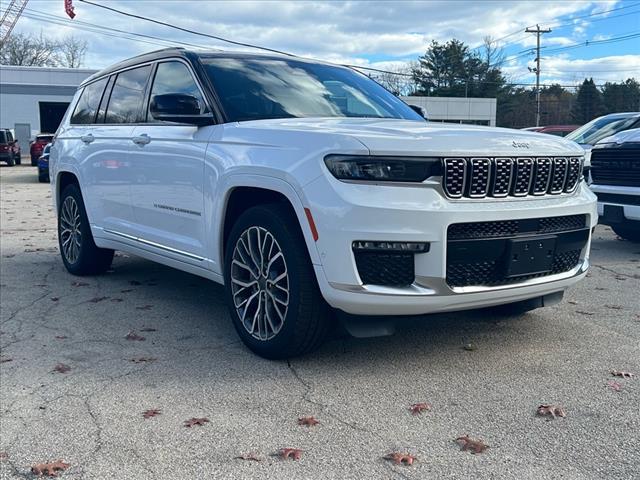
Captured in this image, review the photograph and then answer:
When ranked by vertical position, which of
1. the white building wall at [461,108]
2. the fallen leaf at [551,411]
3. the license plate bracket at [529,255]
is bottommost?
the fallen leaf at [551,411]

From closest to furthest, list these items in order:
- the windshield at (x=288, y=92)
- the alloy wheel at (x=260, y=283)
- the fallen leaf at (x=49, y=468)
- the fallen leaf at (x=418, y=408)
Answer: the fallen leaf at (x=49, y=468), the fallen leaf at (x=418, y=408), the alloy wheel at (x=260, y=283), the windshield at (x=288, y=92)

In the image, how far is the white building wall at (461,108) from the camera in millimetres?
49125

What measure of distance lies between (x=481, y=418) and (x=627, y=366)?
4.13ft

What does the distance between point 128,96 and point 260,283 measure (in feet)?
8.96

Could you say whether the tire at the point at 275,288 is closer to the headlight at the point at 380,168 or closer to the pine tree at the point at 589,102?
the headlight at the point at 380,168

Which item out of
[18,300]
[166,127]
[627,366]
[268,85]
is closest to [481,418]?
[627,366]

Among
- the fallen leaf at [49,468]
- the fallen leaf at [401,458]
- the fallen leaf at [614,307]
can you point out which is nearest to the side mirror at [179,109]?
the fallen leaf at [49,468]

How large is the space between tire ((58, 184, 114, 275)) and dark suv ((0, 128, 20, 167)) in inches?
1100

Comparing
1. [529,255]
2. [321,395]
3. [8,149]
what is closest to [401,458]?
[321,395]

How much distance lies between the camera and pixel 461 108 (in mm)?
50156

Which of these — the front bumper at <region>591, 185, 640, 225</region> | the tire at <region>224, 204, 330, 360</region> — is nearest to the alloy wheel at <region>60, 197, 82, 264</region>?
the tire at <region>224, 204, 330, 360</region>

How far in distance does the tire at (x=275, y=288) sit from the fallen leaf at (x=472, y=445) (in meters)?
1.17

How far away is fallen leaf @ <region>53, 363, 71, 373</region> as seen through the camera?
4240 millimetres

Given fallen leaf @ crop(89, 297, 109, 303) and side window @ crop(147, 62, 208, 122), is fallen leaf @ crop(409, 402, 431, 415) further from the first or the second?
fallen leaf @ crop(89, 297, 109, 303)
